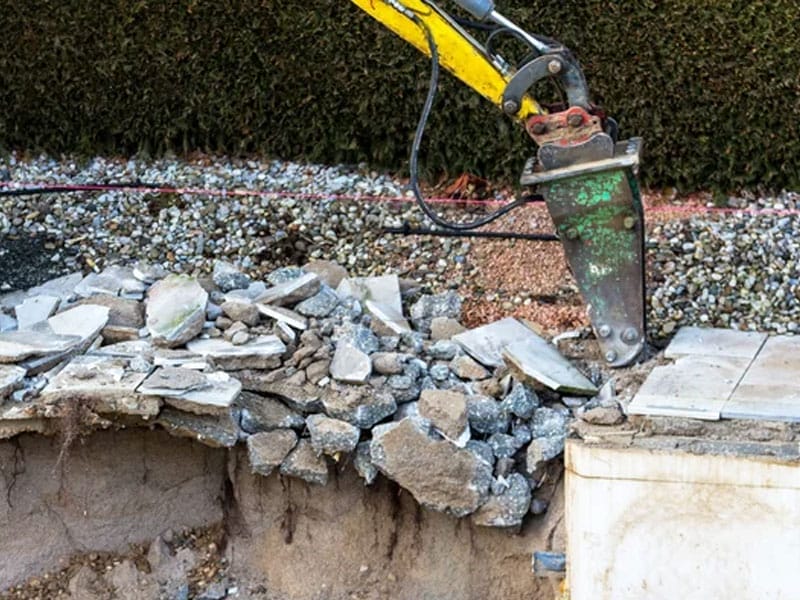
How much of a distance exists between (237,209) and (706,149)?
2099 millimetres

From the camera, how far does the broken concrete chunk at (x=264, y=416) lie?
5266 millimetres

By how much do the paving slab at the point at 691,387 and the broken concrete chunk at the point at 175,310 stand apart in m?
1.62

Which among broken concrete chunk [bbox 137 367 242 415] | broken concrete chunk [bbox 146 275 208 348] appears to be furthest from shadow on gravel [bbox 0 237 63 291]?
broken concrete chunk [bbox 137 367 242 415]

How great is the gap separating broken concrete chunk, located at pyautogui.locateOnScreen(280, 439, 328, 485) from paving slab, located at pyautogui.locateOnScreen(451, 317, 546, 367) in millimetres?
716

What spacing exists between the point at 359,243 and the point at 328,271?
0.42 meters

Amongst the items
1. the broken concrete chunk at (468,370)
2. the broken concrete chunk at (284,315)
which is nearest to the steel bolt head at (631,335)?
the broken concrete chunk at (468,370)

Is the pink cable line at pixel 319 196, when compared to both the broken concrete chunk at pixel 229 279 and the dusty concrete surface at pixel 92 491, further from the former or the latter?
the dusty concrete surface at pixel 92 491

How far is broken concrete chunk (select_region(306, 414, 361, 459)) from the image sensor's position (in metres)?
5.16

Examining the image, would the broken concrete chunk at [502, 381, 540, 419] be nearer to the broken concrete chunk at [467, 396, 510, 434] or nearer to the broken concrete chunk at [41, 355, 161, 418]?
the broken concrete chunk at [467, 396, 510, 434]

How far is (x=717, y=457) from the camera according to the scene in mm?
4492

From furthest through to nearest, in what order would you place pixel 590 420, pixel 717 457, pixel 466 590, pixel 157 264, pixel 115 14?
pixel 115 14, pixel 157 264, pixel 466 590, pixel 590 420, pixel 717 457

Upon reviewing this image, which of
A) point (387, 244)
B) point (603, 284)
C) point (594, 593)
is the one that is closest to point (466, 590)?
point (594, 593)

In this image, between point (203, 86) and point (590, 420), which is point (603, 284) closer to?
point (590, 420)

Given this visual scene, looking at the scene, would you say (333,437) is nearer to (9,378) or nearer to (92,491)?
(92,491)
